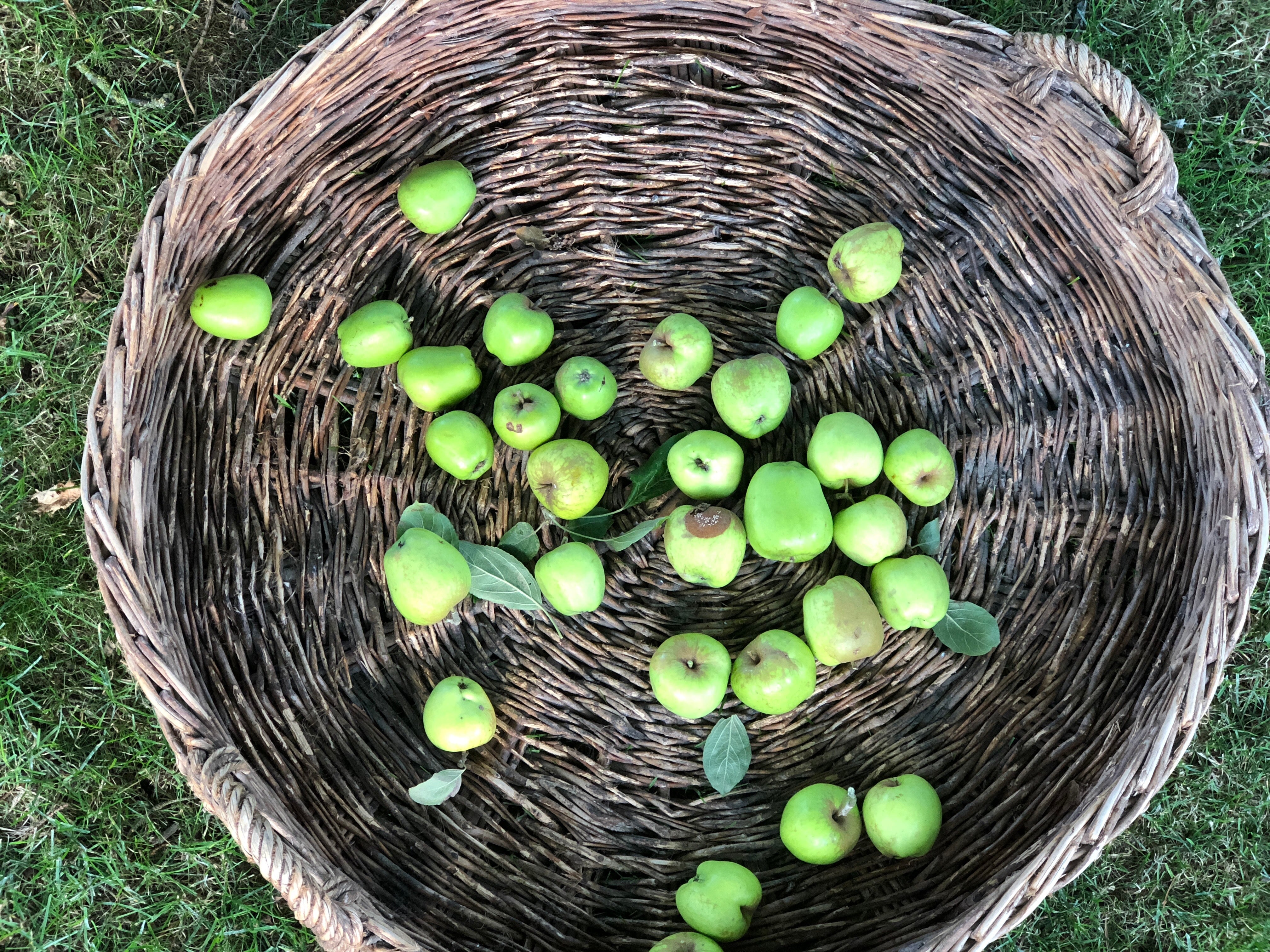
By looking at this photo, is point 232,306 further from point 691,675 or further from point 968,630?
point 968,630

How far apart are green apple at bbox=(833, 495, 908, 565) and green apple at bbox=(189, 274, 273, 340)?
1.61 m

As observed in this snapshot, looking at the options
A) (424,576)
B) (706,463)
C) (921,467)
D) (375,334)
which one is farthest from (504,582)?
(921,467)

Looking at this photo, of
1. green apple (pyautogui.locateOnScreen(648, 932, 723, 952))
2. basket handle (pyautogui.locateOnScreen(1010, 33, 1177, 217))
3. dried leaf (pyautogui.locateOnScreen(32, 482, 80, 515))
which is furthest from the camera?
dried leaf (pyautogui.locateOnScreen(32, 482, 80, 515))

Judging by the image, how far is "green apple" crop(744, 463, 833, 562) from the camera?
2436 mm

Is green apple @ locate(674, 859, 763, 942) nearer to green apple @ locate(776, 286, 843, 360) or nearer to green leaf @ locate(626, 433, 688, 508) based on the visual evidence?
green leaf @ locate(626, 433, 688, 508)

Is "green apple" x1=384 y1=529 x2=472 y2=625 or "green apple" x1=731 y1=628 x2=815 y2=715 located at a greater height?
"green apple" x1=384 y1=529 x2=472 y2=625

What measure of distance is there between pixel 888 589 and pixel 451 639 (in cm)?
121

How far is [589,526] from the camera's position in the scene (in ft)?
8.94

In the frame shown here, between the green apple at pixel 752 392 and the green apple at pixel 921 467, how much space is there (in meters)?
0.33

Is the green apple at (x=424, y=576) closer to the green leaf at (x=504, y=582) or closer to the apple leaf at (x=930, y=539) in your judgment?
the green leaf at (x=504, y=582)

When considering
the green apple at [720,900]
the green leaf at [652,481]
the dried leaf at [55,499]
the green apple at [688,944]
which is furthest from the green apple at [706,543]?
the dried leaf at [55,499]

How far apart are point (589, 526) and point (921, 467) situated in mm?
916

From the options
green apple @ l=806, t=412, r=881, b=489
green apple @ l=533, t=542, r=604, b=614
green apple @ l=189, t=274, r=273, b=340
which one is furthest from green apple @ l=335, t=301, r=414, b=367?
green apple @ l=806, t=412, r=881, b=489

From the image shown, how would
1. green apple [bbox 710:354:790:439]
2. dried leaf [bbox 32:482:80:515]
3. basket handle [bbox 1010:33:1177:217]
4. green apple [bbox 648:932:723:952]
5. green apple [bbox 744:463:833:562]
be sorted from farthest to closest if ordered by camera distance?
dried leaf [bbox 32:482:80:515] < green apple [bbox 710:354:790:439] < green apple [bbox 744:463:833:562] < green apple [bbox 648:932:723:952] < basket handle [bbox 1010:33:1177:217]
